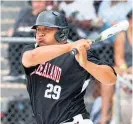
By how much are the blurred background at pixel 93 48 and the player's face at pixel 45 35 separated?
213 centimetres

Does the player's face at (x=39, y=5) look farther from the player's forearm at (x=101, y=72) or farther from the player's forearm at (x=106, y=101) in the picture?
the player's forearm at (x=101, y=72)

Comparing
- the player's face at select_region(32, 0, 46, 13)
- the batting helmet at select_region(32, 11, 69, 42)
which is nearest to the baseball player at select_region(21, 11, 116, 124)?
the batting helmet at select_region(32, 11, 69, 42)

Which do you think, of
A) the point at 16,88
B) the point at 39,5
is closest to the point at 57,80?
the point at 16,88

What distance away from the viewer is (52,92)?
4.10 metres

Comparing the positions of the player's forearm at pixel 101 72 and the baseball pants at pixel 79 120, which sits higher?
the player's forearm at pixel 101 72

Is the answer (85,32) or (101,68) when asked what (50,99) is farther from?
(85,32)

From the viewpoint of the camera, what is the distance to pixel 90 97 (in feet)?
20.8

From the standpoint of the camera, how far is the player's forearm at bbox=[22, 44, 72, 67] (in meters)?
3.61

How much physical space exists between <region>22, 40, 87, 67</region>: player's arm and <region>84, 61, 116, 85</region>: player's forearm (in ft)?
0.86

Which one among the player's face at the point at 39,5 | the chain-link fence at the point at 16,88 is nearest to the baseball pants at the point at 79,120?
the chain-link fence at the point at 16,88

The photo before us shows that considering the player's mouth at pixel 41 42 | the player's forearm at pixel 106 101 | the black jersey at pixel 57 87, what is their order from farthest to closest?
the player's forearm at pixel 106 101 → the black jersey at pixel 57 87 → the player's mouth at pixel 41 42

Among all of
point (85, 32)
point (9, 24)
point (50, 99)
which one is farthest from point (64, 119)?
point (9, 24)

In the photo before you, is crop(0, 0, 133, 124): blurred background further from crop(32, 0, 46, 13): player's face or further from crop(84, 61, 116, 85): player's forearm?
crop(84, 61, 116, 85): player's forearm

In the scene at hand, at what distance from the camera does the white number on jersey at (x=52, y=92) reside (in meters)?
4.10
